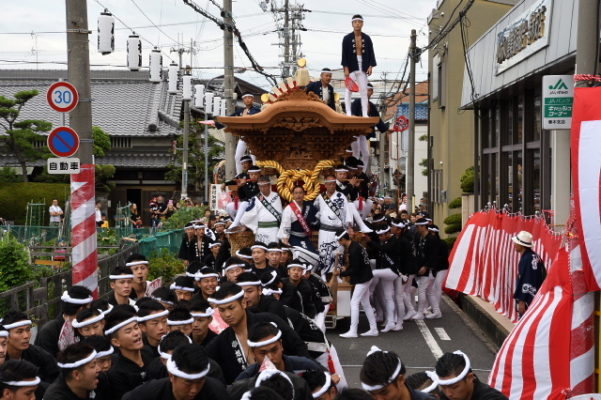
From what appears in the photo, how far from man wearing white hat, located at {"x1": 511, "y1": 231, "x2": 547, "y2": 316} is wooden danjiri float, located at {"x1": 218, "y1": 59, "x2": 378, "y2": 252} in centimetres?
441

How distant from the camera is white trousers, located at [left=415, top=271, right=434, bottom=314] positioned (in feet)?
51.2

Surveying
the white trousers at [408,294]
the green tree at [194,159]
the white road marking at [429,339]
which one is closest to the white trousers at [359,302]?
the white road marking at [429,339]

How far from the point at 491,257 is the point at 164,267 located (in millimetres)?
6400

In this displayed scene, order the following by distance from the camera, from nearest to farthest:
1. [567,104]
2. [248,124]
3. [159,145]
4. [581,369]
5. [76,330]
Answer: [76,330]
[581,369]
[567,104]
[248,124]
[159,145]

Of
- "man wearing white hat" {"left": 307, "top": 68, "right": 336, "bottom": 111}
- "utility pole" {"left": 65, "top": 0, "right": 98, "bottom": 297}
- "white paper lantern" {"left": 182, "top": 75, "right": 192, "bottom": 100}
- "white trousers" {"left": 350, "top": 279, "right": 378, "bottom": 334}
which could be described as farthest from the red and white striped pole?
"white paper lantern" {"left": 182, "top": 75, "right": 192, "bottom": 100}

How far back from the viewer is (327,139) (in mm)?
16281

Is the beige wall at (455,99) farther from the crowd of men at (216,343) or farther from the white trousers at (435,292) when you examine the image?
the crowd of men at (216,343)

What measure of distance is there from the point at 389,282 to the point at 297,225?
→ 1686mm

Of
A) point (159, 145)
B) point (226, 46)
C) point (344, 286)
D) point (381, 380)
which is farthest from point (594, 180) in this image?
point (159, 145)

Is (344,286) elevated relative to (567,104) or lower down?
lower down

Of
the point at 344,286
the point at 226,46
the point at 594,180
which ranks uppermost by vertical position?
the point at 226,46

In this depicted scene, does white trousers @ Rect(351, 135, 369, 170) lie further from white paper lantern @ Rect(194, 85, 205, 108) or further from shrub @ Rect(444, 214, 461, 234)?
white paper lantern @ Rect(194, 85, 205, 108)

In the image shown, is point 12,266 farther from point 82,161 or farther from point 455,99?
point 455,99

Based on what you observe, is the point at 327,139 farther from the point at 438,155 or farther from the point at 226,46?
the point at 438,155
